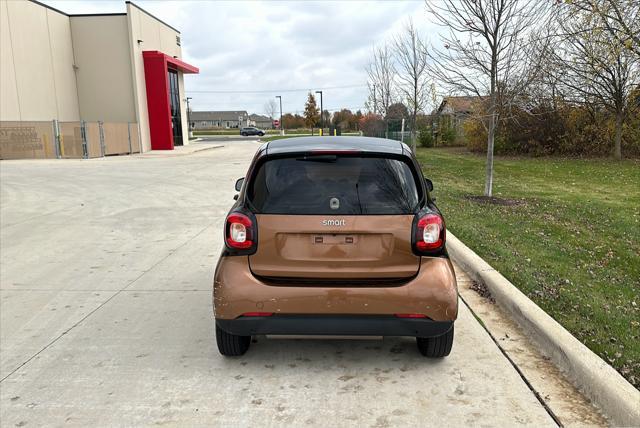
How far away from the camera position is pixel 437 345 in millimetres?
3578

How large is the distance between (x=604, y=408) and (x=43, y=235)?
8232 mm

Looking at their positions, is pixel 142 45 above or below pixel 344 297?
above

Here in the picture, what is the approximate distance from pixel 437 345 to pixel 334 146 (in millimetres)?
1624

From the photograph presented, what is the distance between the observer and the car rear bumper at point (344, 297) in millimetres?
3225

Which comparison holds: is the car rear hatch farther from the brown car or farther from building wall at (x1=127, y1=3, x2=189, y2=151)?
building wall at (x1=127, y1=3, x2=189, y2=151)

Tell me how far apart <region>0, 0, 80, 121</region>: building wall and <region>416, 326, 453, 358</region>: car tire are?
28791 millimetres

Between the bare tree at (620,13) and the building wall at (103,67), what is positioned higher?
the building wall at (103,67)

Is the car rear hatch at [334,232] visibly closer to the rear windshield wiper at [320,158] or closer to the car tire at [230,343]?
the rear windshield wiper at [320,158]

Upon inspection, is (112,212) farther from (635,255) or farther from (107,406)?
(635,255)

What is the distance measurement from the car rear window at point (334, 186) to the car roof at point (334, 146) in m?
0.07

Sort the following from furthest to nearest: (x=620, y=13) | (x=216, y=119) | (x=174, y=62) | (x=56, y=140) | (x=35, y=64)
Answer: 1. (x=216, y=119)
2. (x=174, y=62)
3. (x=35, y=64)
4. (x=56, y=140)
5. (x=620, y=13)

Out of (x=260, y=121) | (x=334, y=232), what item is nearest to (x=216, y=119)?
(x=260, y=121)

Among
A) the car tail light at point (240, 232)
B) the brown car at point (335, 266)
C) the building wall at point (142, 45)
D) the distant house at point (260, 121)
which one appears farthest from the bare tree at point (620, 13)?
the distant house at point (260, 121)

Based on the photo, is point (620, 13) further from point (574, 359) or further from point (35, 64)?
point (35, 64)
